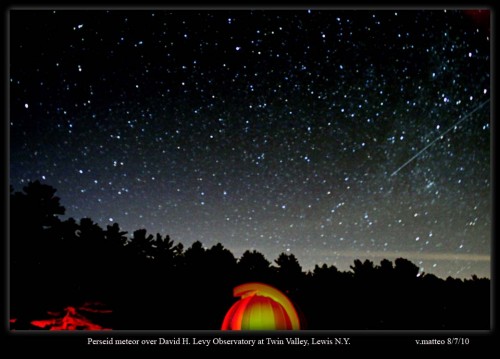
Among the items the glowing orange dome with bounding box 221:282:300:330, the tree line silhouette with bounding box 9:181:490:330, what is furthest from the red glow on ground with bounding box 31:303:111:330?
the glowing orange dome with bounding box 221:282:300:330

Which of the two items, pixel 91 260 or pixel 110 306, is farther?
pixel 91 260

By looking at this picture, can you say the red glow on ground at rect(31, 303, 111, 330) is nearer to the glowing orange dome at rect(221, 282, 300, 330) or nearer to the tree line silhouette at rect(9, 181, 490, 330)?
the tree line silhouette at rect(9, 181, 490, 330)

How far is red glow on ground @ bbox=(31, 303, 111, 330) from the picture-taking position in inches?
124

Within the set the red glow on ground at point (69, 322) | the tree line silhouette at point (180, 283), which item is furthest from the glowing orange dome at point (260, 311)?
the red glow on ground at point (69, 322)

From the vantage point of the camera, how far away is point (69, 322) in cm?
320

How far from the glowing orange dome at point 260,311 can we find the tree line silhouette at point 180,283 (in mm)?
90

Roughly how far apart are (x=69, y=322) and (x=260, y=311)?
67.5 inches

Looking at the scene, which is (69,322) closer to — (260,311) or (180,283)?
(180,283)

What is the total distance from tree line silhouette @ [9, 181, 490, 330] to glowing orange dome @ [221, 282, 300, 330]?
0.09 meters

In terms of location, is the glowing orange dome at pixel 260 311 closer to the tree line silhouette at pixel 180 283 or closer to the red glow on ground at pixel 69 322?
the tree line silhouette at pixel 180 283
